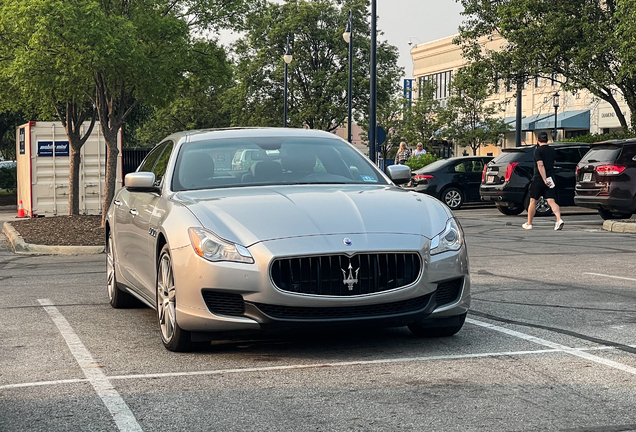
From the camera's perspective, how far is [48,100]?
21312 mm

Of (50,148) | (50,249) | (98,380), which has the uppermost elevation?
(50,148)

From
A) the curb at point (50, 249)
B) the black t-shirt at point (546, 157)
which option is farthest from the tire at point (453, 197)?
the curb at point (50, 249)

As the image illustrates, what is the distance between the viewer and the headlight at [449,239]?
6.25m

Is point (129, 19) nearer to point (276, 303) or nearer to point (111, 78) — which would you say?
point (111, 78)

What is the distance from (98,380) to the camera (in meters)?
5.57

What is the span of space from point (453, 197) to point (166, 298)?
69.5ft

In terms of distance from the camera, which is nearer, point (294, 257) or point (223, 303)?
point (294, 257)

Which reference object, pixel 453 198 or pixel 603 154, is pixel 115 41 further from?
pixel 453 198

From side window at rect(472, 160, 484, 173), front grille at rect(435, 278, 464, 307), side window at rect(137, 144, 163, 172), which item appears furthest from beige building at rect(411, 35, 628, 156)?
front grille at rect(435, 278, 464, 307)

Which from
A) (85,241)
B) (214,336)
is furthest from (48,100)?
(214,336)

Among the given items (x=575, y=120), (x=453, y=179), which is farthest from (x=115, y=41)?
(x=575, y=120)

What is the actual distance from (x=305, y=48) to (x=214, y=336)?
51495mm

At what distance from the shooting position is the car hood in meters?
6.06

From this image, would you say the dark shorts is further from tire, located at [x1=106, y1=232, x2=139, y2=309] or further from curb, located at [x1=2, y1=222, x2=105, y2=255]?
tire, located at [x1=106, y1=232, x2=139, y2=309]
